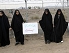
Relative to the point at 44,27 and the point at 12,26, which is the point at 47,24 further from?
the point at 12,26

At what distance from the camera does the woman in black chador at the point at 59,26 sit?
25.6 feet

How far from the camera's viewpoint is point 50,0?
2186cm

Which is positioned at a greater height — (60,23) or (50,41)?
(60,23)

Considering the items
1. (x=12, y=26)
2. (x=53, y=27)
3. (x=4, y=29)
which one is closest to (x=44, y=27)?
(x=53, y=27)

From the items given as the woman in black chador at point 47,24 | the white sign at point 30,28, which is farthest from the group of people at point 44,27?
the white sign at point 30,28

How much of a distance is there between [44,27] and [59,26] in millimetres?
590

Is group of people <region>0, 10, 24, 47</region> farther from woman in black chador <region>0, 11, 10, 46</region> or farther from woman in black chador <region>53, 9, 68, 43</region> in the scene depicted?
woman in black chador <region>53, 9, 68, 43</region>

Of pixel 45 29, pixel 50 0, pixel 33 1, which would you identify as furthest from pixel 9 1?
pixel 45 29

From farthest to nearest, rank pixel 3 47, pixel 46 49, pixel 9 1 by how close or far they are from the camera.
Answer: pixel 9 1, pixel 3 47, pixel 46 49

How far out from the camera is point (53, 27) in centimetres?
810

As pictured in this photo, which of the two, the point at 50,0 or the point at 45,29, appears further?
the point at 50,0

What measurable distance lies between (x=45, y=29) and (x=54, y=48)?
0.96 meters

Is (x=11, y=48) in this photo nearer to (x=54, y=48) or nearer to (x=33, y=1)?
Answer: (x=54, y=48)

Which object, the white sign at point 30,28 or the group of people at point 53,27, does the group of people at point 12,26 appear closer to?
the white sign at point 30,28
